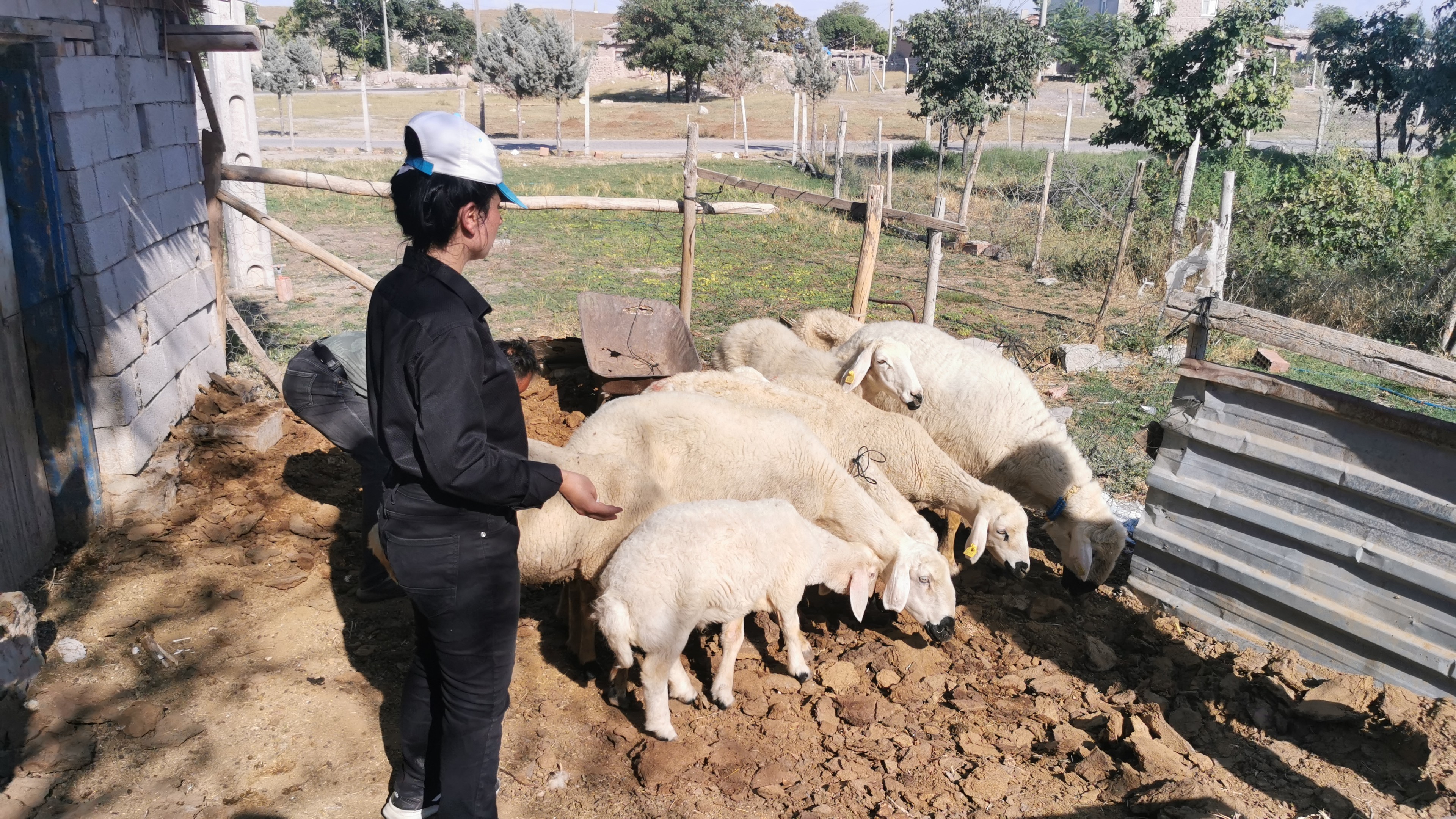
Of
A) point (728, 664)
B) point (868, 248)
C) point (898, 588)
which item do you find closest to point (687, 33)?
point (868, 248)

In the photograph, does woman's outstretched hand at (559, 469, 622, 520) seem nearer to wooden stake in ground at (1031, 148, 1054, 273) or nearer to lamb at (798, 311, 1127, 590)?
lamb at (798, 311, 1127, 590)

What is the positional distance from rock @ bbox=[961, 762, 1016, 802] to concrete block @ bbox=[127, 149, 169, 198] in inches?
230

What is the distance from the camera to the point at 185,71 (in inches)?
265

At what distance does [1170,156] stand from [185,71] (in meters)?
20.3

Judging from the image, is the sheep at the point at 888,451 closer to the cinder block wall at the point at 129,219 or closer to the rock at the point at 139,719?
the rock at the point at 139,719

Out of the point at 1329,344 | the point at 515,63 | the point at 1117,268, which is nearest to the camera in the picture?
the point at 1329,344

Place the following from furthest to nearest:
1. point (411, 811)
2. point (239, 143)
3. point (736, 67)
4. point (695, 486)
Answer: point (736, 67) < point (239, 143) < point (695, 486) < point (411, 811)

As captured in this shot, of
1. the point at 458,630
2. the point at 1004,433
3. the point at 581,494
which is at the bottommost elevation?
the point at 1004,433

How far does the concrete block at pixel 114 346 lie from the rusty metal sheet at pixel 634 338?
2861 mm

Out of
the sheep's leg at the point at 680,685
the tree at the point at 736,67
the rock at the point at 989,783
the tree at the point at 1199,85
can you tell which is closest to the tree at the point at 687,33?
the tree at the point at 736,67

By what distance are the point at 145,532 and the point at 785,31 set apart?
71.4 meters

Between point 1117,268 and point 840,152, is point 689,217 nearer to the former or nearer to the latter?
point 1117,268

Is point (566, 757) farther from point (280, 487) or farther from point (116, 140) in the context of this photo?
point (116, 140)

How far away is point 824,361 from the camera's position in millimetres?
7133
